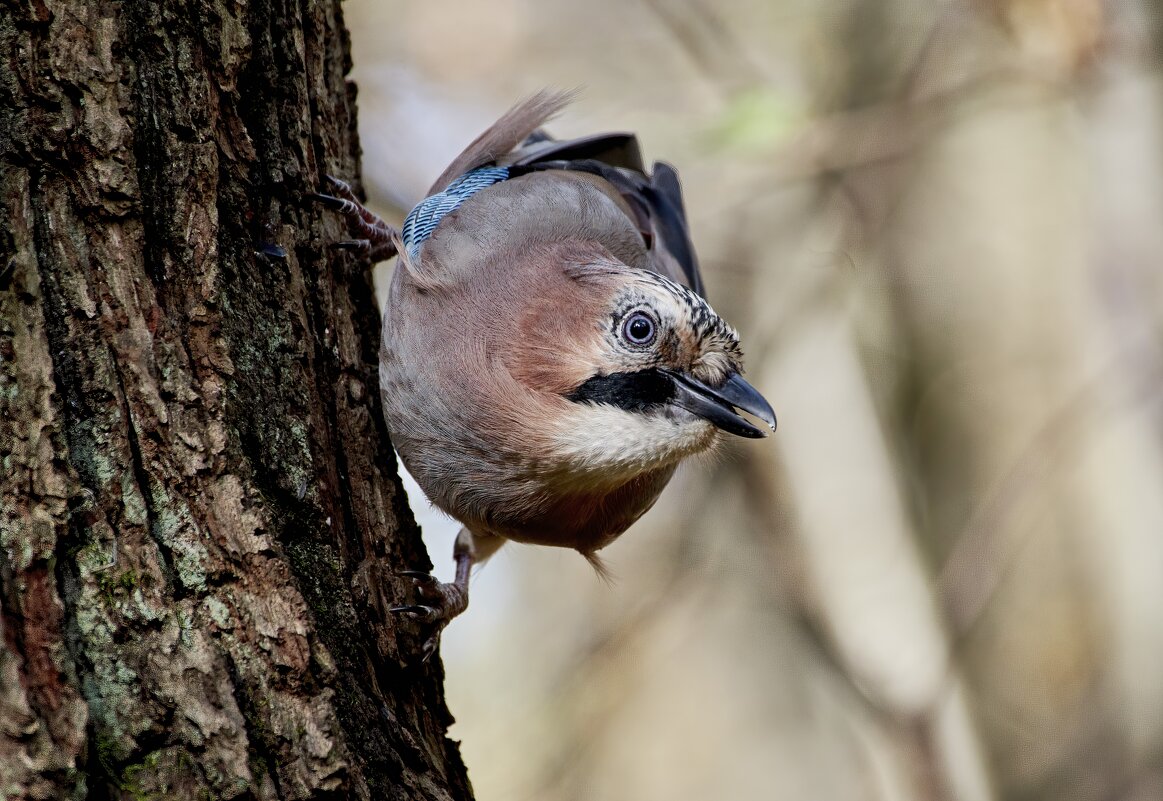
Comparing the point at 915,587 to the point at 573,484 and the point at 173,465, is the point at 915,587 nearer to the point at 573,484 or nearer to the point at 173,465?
the point at 573,484

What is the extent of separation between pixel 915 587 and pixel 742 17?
445 centimetres

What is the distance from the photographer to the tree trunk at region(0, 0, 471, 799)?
2.06m

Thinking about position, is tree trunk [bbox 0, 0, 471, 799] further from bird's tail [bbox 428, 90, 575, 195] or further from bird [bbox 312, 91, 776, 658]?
bird's tail [bbox 428, 90, 575, 195]

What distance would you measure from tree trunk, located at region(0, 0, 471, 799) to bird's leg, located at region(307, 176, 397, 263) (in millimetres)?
340

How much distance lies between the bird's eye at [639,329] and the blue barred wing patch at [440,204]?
0.90 metres

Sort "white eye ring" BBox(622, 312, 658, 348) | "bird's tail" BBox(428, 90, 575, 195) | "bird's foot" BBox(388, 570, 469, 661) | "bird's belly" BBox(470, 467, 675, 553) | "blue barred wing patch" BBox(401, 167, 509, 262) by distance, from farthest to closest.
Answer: "bird's tail" BBox(428, 90, 575, 195) → "blue barred wing patch" BBox(401, 167, 509, 262) → "bird's belly" BBox(470, 467, 675, 553) → "white eye ring" BBox(622, 312, 658, 348) → "bird's foot" BBox(388, 570, 469, 661)

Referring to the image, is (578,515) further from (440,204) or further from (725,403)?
(440,204)

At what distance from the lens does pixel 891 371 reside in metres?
8.31

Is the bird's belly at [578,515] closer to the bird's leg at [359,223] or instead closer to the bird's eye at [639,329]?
the bird's eye at [639,329]

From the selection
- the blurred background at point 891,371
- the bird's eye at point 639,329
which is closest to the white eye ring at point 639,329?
the bird's eye at point 639,329

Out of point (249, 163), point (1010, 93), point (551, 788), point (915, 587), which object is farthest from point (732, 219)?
point (249, 163)

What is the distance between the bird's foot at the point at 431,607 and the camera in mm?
2959

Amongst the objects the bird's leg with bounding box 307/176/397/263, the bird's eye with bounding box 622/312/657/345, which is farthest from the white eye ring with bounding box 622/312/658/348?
the bird's leg with bounding box 307/176/397/263

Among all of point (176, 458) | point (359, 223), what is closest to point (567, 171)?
point (359, 223)
